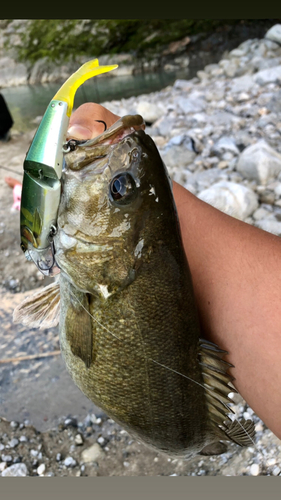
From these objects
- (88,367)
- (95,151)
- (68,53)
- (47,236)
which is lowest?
(68,53)

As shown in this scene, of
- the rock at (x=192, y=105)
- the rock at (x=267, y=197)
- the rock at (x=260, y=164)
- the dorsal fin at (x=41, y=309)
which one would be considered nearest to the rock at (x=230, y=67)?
the rock at (x=192, y=105)

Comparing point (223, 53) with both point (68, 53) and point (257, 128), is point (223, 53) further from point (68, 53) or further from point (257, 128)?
point (257, 128)

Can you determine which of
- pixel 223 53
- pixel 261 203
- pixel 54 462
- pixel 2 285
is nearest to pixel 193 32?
pixel 223 53

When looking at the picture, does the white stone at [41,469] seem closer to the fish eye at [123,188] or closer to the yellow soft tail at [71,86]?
the fish eye at [123,188]

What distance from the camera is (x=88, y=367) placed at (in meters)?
1.37

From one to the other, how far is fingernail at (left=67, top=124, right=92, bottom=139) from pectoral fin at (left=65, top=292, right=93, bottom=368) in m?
0.53

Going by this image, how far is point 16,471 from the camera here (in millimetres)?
2432

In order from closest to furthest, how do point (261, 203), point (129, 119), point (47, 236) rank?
point (129, 119), point (47, 236), point (261, 203)

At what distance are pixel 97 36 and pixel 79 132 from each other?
57.6 feet

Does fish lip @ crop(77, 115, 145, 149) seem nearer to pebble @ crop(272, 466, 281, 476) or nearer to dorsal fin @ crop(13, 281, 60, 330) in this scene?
dorsal fin @ crop(13, 281, 60, 330)

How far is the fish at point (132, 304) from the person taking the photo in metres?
1.10

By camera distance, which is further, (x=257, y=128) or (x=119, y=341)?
(x=257, y=128)

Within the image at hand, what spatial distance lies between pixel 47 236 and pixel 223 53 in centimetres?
1631

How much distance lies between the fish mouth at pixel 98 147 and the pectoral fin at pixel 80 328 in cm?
43
